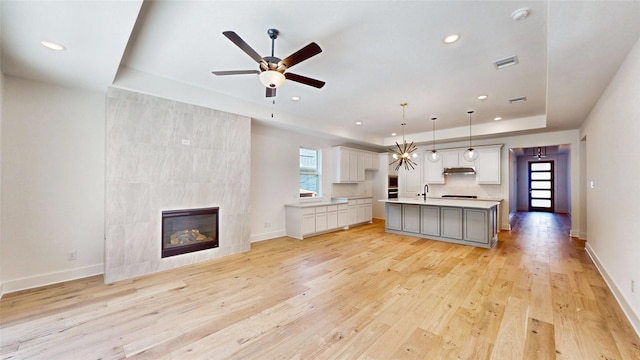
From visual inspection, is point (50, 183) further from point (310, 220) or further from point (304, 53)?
point (310, 220)

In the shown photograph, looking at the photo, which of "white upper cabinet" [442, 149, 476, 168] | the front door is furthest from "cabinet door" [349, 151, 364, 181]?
the front door

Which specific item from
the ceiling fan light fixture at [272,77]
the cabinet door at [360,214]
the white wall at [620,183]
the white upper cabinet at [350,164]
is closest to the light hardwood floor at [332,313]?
the white wall at [620,183]

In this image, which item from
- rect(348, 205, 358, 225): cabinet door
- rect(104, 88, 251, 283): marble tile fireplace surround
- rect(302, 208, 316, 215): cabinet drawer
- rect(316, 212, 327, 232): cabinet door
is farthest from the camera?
rect(348, 205, 358, 225): cabinet door

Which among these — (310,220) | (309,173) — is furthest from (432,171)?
(310,220)

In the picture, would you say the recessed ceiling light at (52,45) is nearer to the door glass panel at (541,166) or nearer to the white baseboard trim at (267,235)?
the white baseboard trim at (267,235)

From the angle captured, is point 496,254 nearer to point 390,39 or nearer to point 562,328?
point 562,328

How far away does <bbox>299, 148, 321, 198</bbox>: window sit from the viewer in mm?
6621

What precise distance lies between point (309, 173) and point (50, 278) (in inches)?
197

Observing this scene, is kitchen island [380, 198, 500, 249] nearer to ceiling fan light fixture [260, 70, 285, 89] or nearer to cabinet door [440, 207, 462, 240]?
cabinet door [440, 207, 462, 240]

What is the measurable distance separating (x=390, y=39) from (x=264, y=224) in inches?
173

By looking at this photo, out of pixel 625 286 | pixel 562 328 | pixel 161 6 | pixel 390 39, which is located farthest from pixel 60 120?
pixel 625 286

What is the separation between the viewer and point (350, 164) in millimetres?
7398

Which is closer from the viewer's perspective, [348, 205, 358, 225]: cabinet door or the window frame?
the window frame

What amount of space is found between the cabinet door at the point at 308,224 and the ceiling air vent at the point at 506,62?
14.2ft
